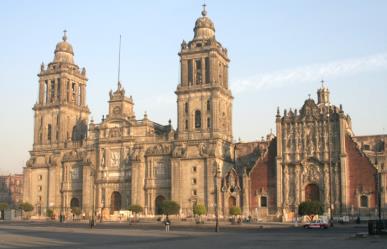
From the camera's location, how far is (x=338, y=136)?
87312 mm

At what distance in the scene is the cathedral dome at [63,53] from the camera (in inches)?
4476

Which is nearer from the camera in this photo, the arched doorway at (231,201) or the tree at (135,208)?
the tree at (135,208)

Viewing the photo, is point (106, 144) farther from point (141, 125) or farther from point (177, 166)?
point (177, 166)

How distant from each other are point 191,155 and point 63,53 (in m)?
34.9

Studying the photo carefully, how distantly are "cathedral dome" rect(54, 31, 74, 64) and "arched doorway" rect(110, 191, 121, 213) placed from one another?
27741 mm

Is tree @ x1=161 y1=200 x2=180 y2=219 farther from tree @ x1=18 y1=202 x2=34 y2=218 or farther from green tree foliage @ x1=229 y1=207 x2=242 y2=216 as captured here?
tree @ x1=18 y1=202 x2=34 y2=218

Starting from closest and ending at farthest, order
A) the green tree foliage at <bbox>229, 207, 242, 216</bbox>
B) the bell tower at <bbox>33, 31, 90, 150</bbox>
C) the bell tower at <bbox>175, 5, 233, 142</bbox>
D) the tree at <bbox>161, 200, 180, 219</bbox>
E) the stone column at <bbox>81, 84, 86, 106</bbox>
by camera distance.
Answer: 1. the tree at <bbox>161, 200, 180, 219</bbox>
2. the green tree foliage at <bbox>229, 207, 242, 216</bbox>
3. the bell tower at <bbox>175, 5, 233, 142</bbox>
4. the bell tower at <bbox>33, 31, 90, 150</bbox>
5. the stone column at <bbox>81, 84, 86, 106</bbox>

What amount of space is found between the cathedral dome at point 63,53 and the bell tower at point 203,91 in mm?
25428

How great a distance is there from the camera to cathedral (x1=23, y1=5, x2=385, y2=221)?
87.7m

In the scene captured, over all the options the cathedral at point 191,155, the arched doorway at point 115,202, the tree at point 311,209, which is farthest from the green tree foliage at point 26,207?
the tree at point 311,209

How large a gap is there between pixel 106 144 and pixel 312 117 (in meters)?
34.8

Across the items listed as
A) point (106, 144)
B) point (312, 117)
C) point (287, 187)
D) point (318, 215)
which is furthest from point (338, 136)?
point (106, 144)

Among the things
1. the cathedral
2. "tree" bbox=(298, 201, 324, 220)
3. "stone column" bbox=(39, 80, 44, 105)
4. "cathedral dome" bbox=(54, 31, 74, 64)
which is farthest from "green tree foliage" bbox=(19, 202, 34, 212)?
"tree" bbox=(298, 201, 324, 220)

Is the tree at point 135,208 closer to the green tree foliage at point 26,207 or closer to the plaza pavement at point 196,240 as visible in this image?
the green tree foliage at point 26,207
